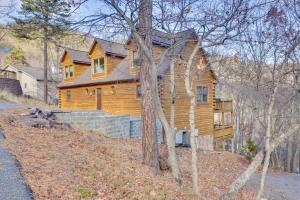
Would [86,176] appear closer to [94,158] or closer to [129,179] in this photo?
[129,179]

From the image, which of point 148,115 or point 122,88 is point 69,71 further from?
point 148,115

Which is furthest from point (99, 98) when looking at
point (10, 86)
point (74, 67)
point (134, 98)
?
point (10, 86)

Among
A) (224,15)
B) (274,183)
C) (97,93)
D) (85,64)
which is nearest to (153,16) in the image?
(224,15)

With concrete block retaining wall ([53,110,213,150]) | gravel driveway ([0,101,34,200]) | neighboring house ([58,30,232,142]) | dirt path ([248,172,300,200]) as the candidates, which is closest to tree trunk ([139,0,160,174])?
gravel driveway ([0,101,34,200])

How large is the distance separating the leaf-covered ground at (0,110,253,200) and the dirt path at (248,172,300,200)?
1.38 m

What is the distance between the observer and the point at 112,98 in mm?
21375

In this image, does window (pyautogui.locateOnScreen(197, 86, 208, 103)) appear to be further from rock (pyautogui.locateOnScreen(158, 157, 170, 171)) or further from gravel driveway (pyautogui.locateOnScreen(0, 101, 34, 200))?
gravel driveway (pyautogui.locateOnScreen(0, 101, 34, 200))

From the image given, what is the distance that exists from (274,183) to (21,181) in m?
12.2

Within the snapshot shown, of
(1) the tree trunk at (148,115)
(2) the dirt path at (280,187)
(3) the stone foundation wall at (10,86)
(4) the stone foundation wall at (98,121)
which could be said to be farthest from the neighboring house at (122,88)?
(3) the stone foundation wall at (10,86)

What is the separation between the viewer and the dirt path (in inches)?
454

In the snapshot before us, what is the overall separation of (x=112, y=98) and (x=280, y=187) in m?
12.2

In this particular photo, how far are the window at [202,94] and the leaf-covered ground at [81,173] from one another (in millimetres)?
10702

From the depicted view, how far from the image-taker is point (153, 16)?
29.2 ft

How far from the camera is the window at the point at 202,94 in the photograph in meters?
22.1
